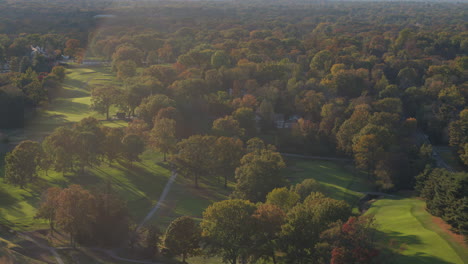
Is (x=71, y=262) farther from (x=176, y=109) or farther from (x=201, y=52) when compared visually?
(x=201, y=52)

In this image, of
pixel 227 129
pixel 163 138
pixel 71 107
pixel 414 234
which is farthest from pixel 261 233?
pixel 71 107

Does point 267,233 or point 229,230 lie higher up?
point 229,230

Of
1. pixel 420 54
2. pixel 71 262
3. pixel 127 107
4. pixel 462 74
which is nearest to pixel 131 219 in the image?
pixel 71 262

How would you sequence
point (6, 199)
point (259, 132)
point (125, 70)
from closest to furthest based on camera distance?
1. point (6, 199)
2. point (259, 132)
3. point (125, 70)

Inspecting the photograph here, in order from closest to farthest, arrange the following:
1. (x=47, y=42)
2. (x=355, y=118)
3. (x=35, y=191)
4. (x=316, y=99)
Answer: (x=35, y=191) → (x=355, y=118) → (x=316, y=99) → (x=47, y=42)

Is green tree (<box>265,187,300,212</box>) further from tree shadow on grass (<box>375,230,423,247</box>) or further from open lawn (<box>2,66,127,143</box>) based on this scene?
open lawn (<box>2,66,127,143</box>)

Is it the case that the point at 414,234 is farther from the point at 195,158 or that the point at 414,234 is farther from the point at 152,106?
the point at 152,106

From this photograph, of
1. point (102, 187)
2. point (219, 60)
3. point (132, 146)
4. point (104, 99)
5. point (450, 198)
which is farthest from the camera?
point (219, 60)
